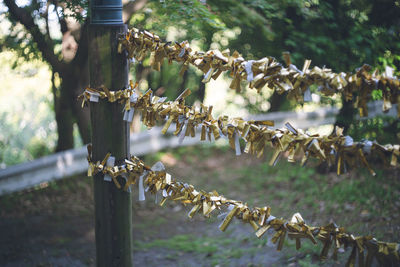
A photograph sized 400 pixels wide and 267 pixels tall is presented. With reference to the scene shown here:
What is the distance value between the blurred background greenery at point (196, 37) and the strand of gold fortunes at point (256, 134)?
1378 millimetres

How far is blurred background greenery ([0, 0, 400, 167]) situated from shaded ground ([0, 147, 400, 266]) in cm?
69

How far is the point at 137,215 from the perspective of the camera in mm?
4500

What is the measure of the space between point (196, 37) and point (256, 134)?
2097mm

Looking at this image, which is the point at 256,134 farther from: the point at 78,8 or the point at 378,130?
the point at 378,130

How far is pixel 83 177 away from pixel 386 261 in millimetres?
4157

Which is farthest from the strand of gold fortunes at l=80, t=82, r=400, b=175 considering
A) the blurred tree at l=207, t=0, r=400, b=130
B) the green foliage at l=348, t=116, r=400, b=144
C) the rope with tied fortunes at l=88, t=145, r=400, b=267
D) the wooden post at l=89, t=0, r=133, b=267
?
the green foliage at l=348, t=116, r=400, b=144

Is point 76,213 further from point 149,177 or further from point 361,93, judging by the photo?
point 361,93

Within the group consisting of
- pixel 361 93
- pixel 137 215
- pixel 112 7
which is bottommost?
→ pixel 137 215

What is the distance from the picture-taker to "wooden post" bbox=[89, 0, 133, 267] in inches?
81.9

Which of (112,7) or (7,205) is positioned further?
(7,205)

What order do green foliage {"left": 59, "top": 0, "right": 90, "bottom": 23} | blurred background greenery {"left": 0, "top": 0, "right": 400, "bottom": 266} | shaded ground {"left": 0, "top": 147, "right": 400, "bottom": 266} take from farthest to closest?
blurred background greenery {"left": 0, "top": 0, "right": 400, "bottom": 266} → shaded ground {"left": 0, "top": 147, "right": 400, "bottom": 266} → green foliage {"left": 59, "top": 0, "right": 90, "bottom": 23}

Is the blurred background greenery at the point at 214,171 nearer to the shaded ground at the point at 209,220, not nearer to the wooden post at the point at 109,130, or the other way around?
the shaded ground at the point at 209,220

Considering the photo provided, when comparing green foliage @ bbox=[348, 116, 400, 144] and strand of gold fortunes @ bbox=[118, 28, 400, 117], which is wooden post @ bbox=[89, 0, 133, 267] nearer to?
strand of gold fortunes @ bbox=[118, 28, 400, 117]

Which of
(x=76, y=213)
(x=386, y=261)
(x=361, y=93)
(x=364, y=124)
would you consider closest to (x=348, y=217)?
(x=364, y=124)
